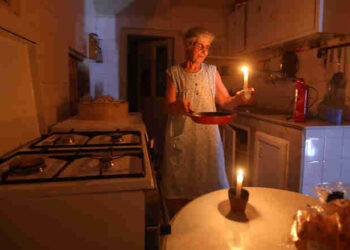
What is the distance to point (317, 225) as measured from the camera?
20.9 inches

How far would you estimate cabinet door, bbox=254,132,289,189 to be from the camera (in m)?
1.91

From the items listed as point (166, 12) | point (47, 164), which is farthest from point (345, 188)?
point (166, 12)

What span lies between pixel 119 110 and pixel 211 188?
82 cm

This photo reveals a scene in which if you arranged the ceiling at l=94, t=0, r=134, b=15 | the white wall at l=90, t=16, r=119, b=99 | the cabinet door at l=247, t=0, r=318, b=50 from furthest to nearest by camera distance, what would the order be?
1. the white wall at l=90, t=16, r=119, b=99
2. the ceiling at l=94, t=0, r=134, b=15
3. the cabinet door at l=247, t=0, r=318, b=50

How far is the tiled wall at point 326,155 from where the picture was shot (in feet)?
5.64

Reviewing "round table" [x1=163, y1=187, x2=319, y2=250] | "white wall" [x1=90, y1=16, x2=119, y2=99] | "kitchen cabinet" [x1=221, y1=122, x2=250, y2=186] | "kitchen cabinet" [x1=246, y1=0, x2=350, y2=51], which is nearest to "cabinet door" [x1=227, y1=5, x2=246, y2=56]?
"kitchen cabinet" [x1=246, y1=0, x2=350, y2=51]

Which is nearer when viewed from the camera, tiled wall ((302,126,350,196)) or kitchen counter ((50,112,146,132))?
kitchen counter ((50,112,146,132))

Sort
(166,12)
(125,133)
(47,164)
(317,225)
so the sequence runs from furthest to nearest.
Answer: (166,12)
(125,133)
(47,164)
(317,225)

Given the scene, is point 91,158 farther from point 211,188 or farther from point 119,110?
point 211,188

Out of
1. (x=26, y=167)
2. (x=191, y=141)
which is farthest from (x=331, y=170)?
(x=26, y=167)

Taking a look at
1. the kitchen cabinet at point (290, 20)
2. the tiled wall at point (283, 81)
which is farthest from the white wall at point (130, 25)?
the kitchen cabinet at point (290, 20)

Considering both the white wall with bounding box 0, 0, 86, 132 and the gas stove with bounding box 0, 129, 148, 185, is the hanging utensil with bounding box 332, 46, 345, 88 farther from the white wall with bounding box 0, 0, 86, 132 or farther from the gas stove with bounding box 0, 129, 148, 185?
the white wall with bounding box 0, 0, 86, 132

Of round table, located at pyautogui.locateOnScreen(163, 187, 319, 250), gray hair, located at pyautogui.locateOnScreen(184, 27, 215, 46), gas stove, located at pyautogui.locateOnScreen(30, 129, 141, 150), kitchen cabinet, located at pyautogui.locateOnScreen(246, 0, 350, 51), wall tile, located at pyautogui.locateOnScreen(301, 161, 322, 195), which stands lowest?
wall tile, located at pyautogui.locateOnScreen(301, 161, 322, 195)

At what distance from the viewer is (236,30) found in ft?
10.8
